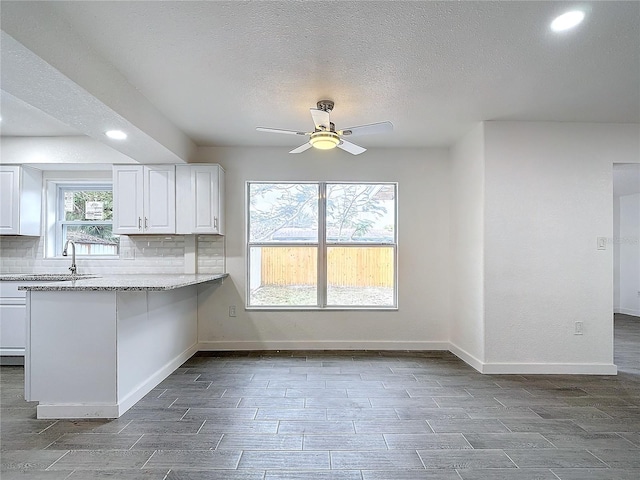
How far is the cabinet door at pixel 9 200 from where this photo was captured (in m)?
4.27

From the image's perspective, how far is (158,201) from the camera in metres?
4.29

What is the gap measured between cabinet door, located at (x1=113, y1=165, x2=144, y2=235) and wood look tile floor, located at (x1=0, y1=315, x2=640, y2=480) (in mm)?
1735

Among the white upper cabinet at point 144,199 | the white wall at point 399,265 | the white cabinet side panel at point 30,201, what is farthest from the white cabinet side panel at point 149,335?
the white cabinet side panel at point 30,201

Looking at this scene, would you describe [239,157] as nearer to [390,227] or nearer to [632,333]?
[390,227]

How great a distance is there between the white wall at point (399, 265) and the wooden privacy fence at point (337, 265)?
0.78ft

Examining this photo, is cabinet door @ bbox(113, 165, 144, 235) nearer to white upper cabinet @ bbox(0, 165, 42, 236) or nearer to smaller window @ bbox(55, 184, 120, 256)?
smaller window @ bbox(55, 184, 120, 256)

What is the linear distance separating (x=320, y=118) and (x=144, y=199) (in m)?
2.48

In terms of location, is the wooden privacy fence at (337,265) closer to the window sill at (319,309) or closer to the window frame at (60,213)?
the window sill at (319,309)

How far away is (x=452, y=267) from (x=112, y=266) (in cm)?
418

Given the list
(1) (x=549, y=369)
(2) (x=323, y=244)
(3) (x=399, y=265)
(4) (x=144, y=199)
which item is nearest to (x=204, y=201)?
(4) (x=144, y=199)

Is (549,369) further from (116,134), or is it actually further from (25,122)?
(25,122)

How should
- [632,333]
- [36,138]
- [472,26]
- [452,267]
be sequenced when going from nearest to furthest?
[472,26] → [36,138] → [452,267] → [632,333]

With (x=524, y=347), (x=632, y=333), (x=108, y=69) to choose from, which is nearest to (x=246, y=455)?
(x=108, y=69)

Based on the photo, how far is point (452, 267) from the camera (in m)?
4.67
